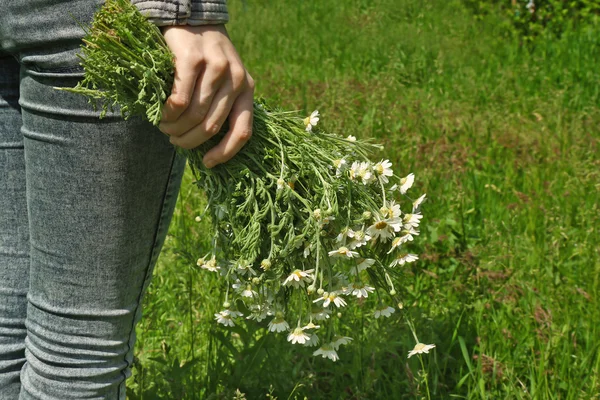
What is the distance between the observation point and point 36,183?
1576 millimetres

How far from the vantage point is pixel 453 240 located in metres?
3.18

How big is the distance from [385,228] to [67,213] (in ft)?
2.11

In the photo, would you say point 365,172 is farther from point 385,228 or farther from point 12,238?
point 12,238

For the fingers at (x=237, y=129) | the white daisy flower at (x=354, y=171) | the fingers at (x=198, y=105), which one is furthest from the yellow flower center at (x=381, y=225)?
the fingers at (x=198, y=105)

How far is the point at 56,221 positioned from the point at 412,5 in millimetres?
6152

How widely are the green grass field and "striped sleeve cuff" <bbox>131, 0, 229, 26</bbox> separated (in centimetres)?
28

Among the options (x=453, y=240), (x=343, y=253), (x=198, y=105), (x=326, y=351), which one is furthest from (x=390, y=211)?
(x=453, y=240)

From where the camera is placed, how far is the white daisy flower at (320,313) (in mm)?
1747

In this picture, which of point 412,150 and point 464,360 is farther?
point 412,150

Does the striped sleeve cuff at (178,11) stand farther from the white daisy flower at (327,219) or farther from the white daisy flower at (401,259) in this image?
the white daisy flower at (401,259)

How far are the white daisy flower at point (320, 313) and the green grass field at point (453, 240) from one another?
0.36 metres

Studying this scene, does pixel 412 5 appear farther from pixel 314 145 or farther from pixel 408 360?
pixel 314 145

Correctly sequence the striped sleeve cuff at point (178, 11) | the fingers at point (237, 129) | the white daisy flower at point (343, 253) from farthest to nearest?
the white daisy flower at point (343, 253)
the fingers at point (237, 129)
the striped sleeve cuff at point (178, 11)

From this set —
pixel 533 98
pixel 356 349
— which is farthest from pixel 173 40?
pixel 533 98
